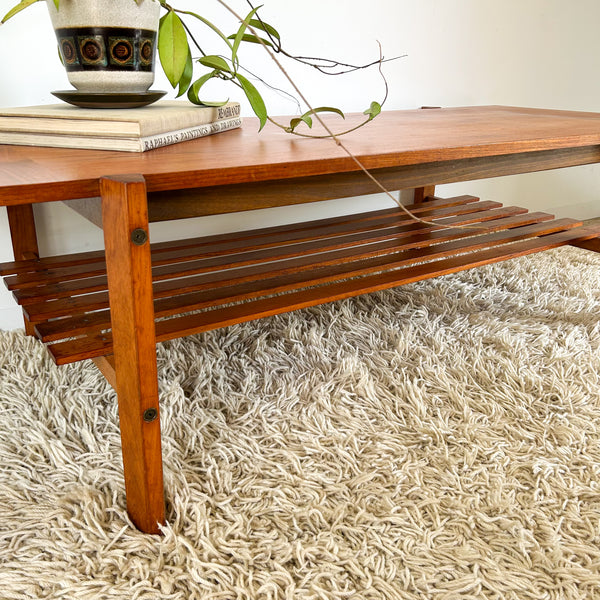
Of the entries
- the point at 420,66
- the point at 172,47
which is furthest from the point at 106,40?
the point at 420,66

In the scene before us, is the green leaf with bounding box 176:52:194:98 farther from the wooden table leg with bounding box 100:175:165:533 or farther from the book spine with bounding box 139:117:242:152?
the wooden table leg with bounding box 100:175:165:533

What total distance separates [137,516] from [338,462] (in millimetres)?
320

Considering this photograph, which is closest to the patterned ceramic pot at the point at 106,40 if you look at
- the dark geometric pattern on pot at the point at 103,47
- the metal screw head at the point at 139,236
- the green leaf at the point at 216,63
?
the dark geometric pattern on pot at the point at 103,47

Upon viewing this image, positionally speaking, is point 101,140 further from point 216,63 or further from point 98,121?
point 216,63

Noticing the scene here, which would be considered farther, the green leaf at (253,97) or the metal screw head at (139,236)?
the green leaf at (253,97)

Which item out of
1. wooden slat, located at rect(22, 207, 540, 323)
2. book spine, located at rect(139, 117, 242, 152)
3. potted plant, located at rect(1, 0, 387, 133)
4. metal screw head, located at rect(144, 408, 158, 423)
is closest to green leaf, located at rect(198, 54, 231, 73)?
potted plant, located at rect(1, 0, 387, 133)

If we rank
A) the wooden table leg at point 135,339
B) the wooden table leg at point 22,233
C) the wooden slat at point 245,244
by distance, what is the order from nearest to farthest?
the wooden table leg at point 135,339 < the wooden slat at point 245,244 < the wooden table leg at point 22,233

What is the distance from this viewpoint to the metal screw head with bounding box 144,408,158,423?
0.75m

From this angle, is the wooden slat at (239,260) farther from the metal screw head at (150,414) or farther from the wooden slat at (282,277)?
the metal screw head at (150,414)

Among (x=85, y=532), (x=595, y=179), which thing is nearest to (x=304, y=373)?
(x=85, y=532)

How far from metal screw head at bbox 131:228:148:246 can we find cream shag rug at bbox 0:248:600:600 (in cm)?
39

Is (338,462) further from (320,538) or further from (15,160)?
(15,160)

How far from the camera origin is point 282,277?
44.7 inches

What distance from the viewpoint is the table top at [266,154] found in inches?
27.3
